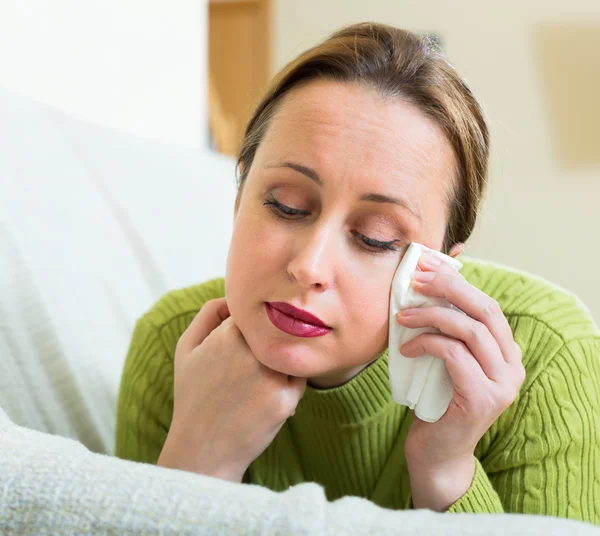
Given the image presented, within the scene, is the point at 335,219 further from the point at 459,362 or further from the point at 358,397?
the point at 358,397

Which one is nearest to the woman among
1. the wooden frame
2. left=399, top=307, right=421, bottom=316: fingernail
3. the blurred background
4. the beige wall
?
left=399, top=307, right=421, bottom=316: fingernail

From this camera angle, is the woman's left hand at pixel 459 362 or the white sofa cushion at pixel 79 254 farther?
the white sofa cushion at pixel 79 254

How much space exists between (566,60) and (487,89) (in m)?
0.38

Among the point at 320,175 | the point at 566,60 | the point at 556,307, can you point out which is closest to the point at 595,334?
the point at 556,307

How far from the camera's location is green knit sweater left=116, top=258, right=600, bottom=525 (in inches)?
35.7

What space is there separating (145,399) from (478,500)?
549mm

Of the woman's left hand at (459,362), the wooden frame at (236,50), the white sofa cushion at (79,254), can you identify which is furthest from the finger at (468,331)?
the wooden frame at (236,50)

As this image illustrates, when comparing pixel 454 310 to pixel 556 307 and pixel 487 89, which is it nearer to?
pixel 556 307

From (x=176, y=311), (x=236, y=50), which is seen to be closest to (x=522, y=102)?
(x=236, y=50)

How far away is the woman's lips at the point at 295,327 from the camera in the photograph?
0.76 meters

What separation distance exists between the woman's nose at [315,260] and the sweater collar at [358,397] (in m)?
0.27

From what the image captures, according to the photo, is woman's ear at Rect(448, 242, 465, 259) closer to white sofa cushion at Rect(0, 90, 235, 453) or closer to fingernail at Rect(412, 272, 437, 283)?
fingernail at Rect(412, 272, 437, 283)

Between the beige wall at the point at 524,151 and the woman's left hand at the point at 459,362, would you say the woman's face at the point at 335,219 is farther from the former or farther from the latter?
the beige wall at the point at 524,151

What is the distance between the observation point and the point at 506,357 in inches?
31.1
